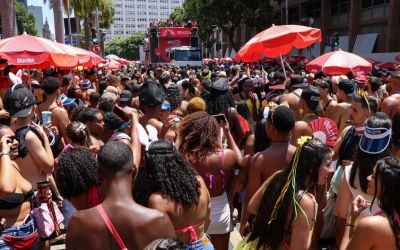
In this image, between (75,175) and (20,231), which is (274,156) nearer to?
(75,175)

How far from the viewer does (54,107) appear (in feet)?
18.8

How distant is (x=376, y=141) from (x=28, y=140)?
9.34 feet

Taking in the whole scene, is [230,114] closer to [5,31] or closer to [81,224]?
[81,224]

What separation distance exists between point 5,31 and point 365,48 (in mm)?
23513

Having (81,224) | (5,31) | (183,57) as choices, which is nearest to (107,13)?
(183,57)

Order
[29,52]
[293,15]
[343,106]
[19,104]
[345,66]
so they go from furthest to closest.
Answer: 1. [293,15]
2. [345,66]
3. [29,52]
4. [343,106]
5. [19,104]

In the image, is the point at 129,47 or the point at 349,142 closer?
the point at 349,142

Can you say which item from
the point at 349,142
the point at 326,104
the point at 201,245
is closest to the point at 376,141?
the point at 349,142

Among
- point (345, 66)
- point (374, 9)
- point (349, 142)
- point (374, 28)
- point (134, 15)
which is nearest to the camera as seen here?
point (349, 142)

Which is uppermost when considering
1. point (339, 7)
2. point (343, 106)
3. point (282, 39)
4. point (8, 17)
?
point (339, 7)

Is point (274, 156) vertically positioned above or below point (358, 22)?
below

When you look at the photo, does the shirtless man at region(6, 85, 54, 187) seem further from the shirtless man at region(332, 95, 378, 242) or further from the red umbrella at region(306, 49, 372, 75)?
the red umbrella at region(306, 49, 372, 75)

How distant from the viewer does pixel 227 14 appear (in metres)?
36.8

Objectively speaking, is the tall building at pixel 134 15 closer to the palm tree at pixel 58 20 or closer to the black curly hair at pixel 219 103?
the palm tree at pixel 58 20
